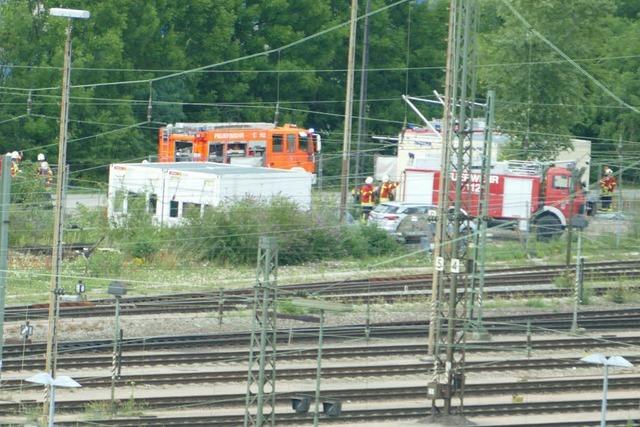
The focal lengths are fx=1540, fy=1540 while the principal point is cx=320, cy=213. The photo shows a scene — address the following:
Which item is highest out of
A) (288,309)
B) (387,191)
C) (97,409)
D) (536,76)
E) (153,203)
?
(536,76)

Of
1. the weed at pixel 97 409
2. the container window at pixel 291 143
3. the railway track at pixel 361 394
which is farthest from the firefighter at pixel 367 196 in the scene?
the weed at pixel 97 409

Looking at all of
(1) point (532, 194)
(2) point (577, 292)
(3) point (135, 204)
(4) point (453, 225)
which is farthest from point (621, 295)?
(3) point (135, 204)

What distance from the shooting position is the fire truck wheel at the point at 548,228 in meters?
43.9

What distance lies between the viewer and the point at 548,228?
44.0m

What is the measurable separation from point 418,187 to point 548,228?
438 cm

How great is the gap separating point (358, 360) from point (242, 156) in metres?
21.9

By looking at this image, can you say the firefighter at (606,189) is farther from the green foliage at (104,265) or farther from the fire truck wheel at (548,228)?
the green foliage at (104,265)

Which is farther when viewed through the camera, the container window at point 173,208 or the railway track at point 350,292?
the container window at point 173,208

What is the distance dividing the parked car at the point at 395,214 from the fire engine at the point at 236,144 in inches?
288

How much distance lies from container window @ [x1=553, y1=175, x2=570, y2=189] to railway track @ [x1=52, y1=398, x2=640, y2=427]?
1917 cm

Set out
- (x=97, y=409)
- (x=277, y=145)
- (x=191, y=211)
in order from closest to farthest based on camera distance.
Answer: (x=97, y=409)
(x=191, y=211)
(x=277, y=145)

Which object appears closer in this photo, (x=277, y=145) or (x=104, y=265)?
(x=104, y=265)

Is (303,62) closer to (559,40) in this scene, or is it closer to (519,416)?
(559,40)

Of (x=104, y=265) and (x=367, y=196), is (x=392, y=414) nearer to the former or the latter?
(x=104, y=265)
